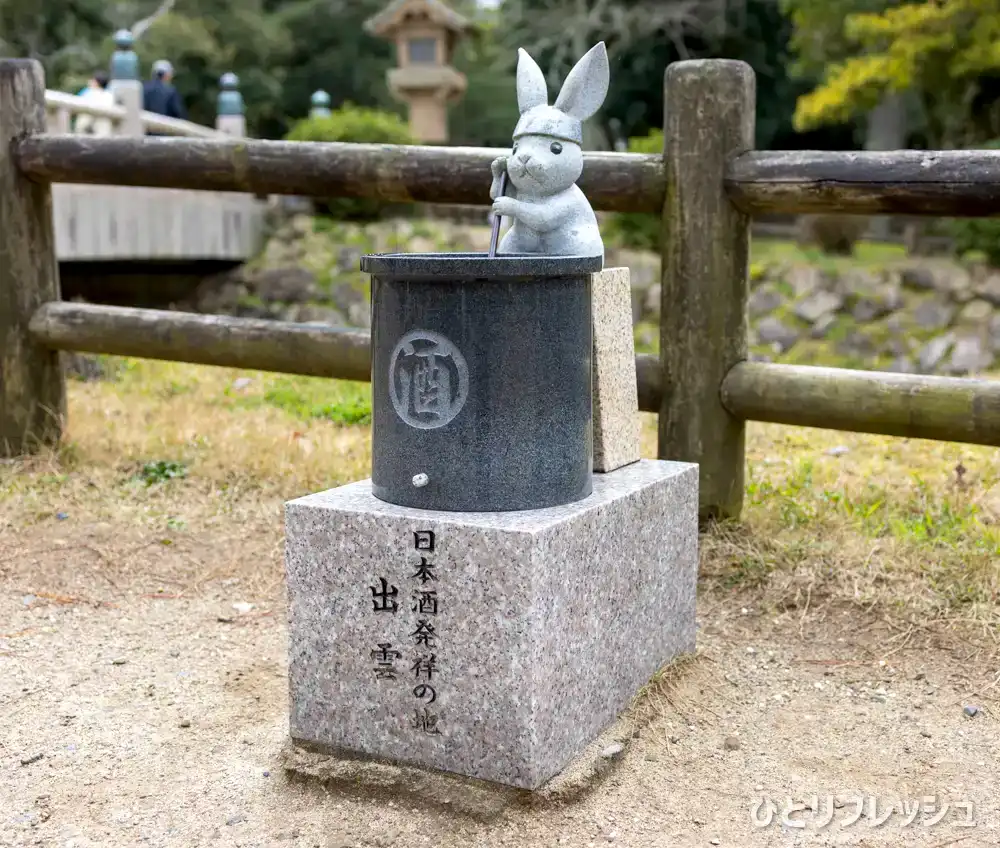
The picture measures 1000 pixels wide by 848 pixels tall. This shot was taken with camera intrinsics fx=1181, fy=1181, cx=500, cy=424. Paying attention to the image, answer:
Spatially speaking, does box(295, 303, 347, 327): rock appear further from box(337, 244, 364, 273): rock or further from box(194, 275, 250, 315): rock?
box(194, 275, 250, 315): rock

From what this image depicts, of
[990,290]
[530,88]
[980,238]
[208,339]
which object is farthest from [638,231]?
[530,88]

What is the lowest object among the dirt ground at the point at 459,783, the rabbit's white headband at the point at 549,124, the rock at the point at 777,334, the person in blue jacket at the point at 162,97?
the dirt ground at the point at 459,783

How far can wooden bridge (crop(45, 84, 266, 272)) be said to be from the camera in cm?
962

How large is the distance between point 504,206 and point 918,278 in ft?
32.3

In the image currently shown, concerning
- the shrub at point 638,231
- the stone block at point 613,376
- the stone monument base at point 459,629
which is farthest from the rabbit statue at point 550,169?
the shrub at point 638,231

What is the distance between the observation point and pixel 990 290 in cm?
1167

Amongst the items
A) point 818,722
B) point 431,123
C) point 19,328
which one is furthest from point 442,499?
point 431,123

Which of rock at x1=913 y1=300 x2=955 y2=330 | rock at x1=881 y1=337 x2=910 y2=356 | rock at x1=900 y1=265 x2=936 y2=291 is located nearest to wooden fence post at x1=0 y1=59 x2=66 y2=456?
rock at x1=881 y1=337 x2=910 y2=356

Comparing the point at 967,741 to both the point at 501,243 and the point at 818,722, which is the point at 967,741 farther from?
the point at 501,243

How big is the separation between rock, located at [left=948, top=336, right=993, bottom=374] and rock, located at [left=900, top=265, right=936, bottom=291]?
2.98 ft

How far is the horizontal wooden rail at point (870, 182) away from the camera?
3.54 meters

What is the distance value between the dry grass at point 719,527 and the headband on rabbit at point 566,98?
5.43 ft

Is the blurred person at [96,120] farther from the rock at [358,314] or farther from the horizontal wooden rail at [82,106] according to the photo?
the rock at [358,314]

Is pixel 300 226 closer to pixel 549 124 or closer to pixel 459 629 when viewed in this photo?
pixel 549 124
